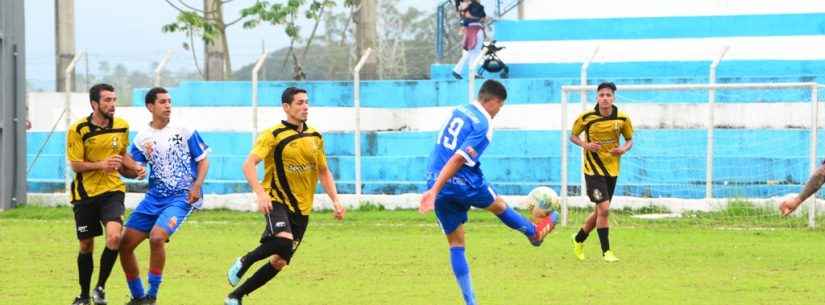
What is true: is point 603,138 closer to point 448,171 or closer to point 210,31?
point 448,171

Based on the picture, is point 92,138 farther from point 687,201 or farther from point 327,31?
point 327,31

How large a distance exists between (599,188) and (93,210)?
6643 millimetres

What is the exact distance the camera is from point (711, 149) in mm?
24266

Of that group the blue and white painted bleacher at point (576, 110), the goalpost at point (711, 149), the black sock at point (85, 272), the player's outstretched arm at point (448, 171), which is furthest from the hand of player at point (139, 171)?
the blue and white painted bleacher at point (576, 110)

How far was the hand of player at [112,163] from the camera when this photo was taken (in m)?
13.3

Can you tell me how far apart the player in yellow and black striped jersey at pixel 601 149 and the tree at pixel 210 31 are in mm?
18341

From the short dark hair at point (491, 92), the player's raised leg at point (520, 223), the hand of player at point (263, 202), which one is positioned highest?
the short dark hair at point (491, 92)

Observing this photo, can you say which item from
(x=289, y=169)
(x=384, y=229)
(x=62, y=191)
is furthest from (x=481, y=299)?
(x=62, y=191)

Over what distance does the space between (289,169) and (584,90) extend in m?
11.6

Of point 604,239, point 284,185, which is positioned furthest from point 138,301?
point 604,239

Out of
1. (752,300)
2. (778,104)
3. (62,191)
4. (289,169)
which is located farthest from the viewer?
(62,191)

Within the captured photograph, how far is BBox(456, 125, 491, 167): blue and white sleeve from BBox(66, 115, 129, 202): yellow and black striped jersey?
3180 millimetres

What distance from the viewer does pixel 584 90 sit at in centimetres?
2352

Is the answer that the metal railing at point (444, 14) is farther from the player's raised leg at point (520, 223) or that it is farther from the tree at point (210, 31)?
the player's raised leg at point (520, 223)
